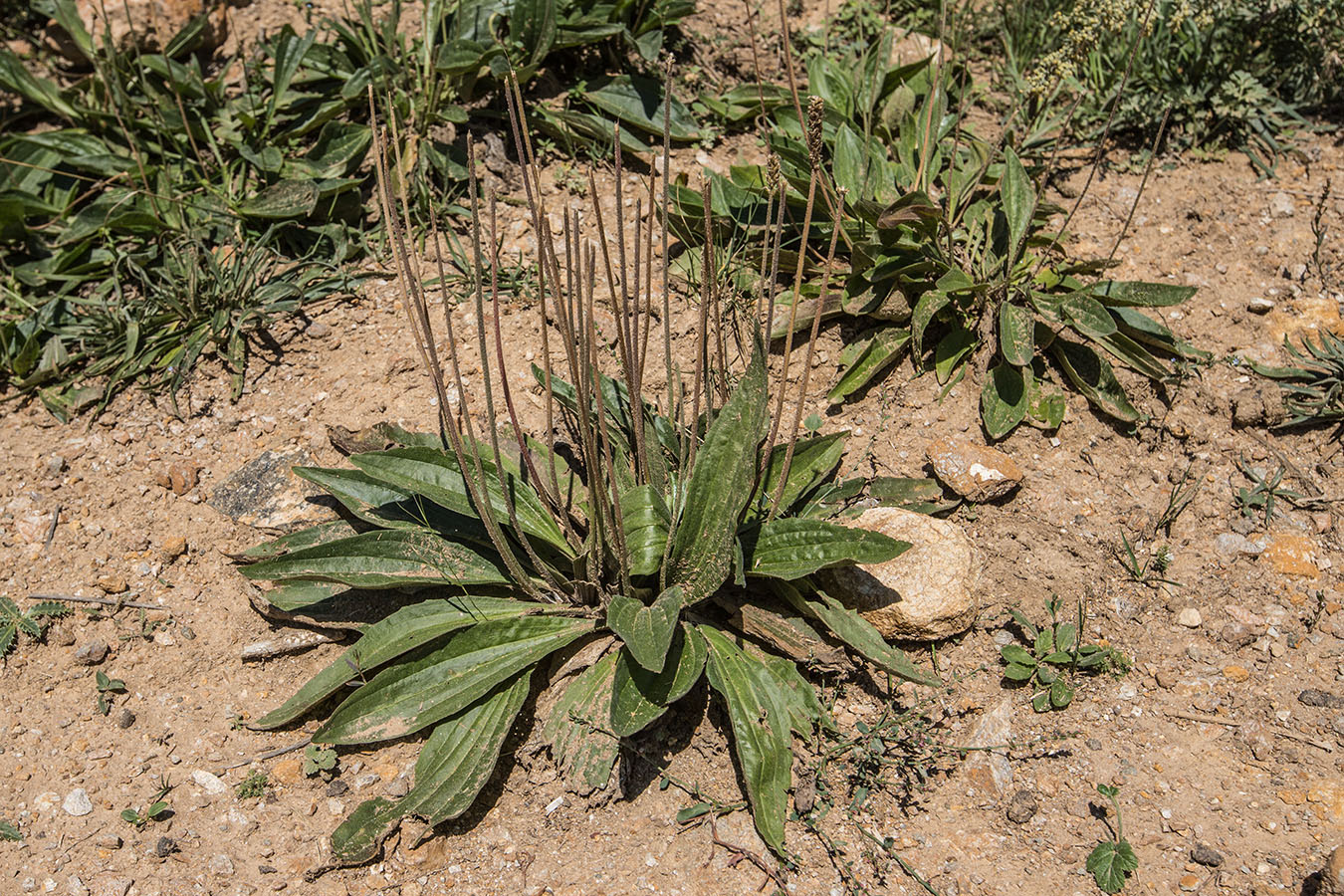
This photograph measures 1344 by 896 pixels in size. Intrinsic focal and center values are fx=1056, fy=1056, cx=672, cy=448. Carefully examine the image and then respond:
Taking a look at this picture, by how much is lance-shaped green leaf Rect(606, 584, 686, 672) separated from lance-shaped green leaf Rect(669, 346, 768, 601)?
85 millimetres

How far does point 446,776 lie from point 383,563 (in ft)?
2.34

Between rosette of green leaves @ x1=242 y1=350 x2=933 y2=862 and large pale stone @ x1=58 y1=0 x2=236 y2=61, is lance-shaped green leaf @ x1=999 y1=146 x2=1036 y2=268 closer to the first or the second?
rosette of green leaves @ x1=242 y1=350 x2=933 y2=862

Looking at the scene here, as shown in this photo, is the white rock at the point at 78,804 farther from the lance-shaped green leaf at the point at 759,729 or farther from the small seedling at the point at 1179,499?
the small seedling at the point at 1179,499

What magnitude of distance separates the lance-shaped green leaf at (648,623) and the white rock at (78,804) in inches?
66.0

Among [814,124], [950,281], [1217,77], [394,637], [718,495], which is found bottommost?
[394,637]

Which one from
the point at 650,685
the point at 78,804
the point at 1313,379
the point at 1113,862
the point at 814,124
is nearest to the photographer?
the point at 814,124

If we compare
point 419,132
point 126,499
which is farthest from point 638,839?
point 419,132

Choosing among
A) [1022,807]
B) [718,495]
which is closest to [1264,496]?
[1022,807]

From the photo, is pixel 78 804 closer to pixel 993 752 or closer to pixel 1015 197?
pixel 993 752

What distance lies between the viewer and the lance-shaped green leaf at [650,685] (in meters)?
2.93

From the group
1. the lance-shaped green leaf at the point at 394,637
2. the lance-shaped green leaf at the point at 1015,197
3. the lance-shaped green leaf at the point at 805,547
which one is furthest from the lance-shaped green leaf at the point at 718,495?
the lance-shaped green leaf at the point at 1015,197

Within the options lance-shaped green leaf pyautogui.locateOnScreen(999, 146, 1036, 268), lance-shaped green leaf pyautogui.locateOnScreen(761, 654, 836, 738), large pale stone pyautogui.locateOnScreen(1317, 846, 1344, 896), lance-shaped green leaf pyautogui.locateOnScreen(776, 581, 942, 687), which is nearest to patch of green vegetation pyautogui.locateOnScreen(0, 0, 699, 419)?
lance-shaped green leaf pyautogui.locateOnScreen(999, 146, 1036, 268)

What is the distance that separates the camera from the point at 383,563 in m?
3.40

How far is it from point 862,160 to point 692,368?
116 centimetres
